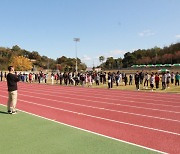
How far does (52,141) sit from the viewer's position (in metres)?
6.21

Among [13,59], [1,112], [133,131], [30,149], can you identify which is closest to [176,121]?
[133,131]

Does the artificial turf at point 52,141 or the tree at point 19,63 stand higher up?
the tree at point 19,63

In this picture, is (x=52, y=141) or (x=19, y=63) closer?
(x=52, y=141)

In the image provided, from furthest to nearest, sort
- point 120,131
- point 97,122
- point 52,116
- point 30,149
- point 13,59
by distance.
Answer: point 13,59
point 52,116
point 97,122
point 120,131
point 30,149

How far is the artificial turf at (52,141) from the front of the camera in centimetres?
548

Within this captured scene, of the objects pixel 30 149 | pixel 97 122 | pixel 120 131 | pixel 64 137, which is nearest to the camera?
pixel 30 149

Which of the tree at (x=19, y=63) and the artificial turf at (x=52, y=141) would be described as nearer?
the artificial turf at (x=52, y=141)

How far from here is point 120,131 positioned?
7430mm

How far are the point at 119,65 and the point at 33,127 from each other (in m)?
124

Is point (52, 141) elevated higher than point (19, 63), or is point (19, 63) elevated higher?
point (19, 63)

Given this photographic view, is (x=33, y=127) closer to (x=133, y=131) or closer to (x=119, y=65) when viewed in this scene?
(x=133, y=131)

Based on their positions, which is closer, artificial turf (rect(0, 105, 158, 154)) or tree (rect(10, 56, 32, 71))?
artificial turf (rect(0, 105, 158, 154))

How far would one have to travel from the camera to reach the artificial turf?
548 cm

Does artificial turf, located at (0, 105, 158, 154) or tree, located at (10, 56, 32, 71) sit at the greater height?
tree, located at (10, 56, 32, 71)
